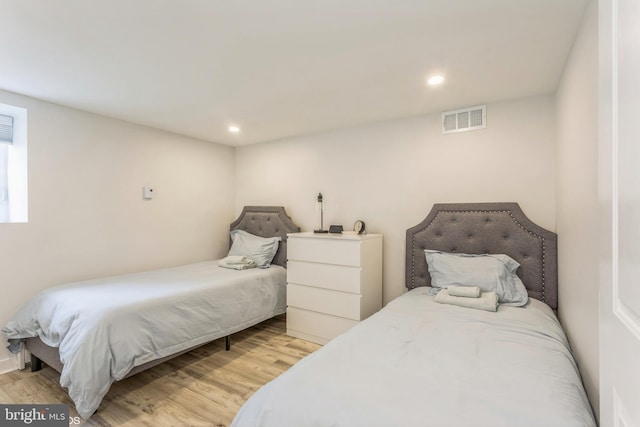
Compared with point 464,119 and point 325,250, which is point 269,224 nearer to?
point 325,250

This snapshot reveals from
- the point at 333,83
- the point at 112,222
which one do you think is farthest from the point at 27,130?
the point at 333,83

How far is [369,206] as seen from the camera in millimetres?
3191

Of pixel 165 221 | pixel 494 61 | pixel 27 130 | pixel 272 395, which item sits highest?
pixel 494 61

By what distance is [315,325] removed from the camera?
2.91 meters

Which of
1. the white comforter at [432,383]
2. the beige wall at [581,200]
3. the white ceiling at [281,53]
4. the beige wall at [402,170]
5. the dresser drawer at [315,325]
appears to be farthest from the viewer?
the dresser drawer at [315,325]

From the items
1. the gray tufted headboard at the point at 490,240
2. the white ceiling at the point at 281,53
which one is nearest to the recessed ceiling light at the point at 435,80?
the white ceiling at the point at 281,53

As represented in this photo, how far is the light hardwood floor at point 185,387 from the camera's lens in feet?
6.09

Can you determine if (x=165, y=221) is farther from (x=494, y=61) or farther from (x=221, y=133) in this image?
(x=494, y=61)

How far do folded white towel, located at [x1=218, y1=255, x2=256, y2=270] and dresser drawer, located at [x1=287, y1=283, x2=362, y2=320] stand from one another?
548 millimetres

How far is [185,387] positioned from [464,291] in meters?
A: 2.11

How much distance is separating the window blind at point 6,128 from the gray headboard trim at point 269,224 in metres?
2.26

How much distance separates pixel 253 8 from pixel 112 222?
255 centimetres

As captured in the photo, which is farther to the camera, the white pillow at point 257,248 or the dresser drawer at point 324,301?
the white pillow at point 257,248

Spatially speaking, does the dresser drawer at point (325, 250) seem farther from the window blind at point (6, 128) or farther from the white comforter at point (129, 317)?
the window blind at point (6, 128)
